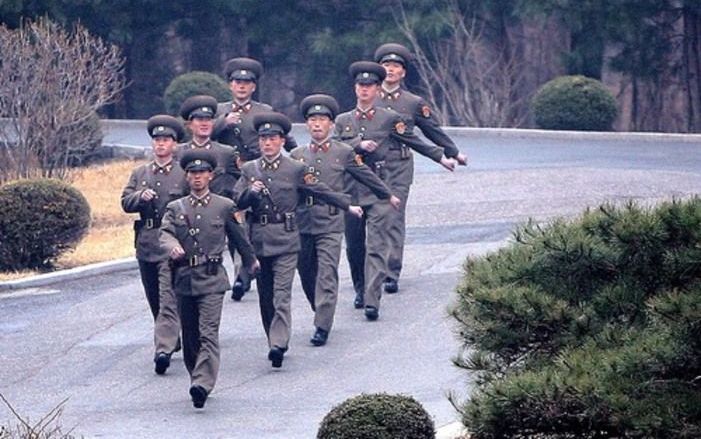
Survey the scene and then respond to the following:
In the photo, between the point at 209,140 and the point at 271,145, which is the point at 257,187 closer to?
the point at 271,145

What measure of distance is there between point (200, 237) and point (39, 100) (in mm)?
10862

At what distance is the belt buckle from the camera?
11656mm

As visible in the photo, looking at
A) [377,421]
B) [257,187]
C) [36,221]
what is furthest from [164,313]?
[36,221]

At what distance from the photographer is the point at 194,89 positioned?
30.4 meters

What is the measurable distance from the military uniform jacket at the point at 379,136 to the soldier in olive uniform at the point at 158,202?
2115 mm

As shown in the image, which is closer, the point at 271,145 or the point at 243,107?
the point at 271,145

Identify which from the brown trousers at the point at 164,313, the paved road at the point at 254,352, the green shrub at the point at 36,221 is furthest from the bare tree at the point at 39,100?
the brown trousers at the point at 164,313

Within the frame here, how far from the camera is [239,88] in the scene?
14938 mm

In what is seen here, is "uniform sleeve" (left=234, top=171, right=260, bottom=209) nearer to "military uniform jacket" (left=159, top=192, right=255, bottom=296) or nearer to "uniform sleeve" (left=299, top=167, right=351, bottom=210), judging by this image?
"uniform sleeve" (left=299, top=167, right=351, bottom=210)

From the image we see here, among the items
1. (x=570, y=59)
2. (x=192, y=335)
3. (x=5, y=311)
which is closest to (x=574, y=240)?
(x=192, y=335)

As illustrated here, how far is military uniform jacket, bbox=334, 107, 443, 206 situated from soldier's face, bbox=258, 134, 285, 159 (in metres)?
1.77

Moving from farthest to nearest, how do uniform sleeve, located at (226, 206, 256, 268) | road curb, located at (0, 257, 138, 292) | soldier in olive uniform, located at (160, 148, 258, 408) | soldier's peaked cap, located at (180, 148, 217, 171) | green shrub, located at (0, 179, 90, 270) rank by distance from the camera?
green shrub, located at (0, 179, 90, 270)
road curb, located at (0, 257, 138, 292)
uniform sleeve, located at (226, 206, 256, 268)
soldier's peaked cap, located at (180, 148, 217, 171)
soldier in olive uniform, located at (160, 148, 258, 408)

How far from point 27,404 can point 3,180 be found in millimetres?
10543

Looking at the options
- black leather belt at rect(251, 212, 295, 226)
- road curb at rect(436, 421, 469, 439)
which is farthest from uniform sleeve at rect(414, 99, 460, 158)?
road curb at rect(436, 421, 469, 439)
